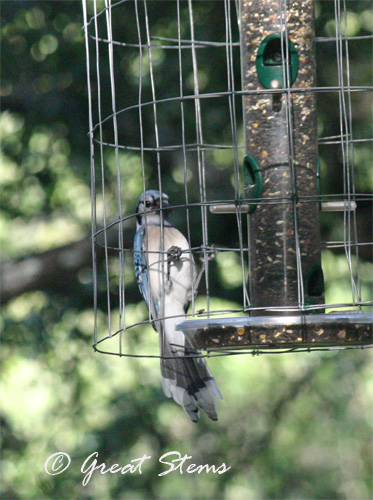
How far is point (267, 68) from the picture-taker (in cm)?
512

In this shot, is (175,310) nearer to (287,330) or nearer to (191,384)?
(191,384)

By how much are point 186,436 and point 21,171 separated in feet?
12.0

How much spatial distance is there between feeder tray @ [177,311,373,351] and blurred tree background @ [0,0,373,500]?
4.29 meters

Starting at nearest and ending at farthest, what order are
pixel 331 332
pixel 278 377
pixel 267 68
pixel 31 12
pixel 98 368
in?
pixel 331 332 < pixel 267 68 < pixel 31 12 < pixel 98 368 < pixel 278 377

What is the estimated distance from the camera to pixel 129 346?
9.92 meters

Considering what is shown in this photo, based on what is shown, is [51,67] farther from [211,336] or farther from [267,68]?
[211,336]

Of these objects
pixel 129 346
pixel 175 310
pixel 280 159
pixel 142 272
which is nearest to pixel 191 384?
pixel 175 310

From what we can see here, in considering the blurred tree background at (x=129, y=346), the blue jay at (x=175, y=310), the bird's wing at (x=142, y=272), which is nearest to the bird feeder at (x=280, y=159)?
the blue jay at (x=175, y=310)

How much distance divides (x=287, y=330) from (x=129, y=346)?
5.75 m

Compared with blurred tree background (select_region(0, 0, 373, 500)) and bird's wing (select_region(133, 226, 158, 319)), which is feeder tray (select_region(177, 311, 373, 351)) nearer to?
bird's wing (select_region(133, 226, 158, 319))

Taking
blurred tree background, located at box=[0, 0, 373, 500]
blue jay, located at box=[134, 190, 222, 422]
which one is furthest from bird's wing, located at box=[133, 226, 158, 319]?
blurred tree background, located at box=[0, 0, 373, 500]

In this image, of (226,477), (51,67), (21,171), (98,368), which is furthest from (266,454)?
(51,67)

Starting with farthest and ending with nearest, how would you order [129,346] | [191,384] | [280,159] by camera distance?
1. [129,346]
2. [191,384]
3. [280,159]

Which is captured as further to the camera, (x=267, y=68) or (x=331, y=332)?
(x=267, y=68)
